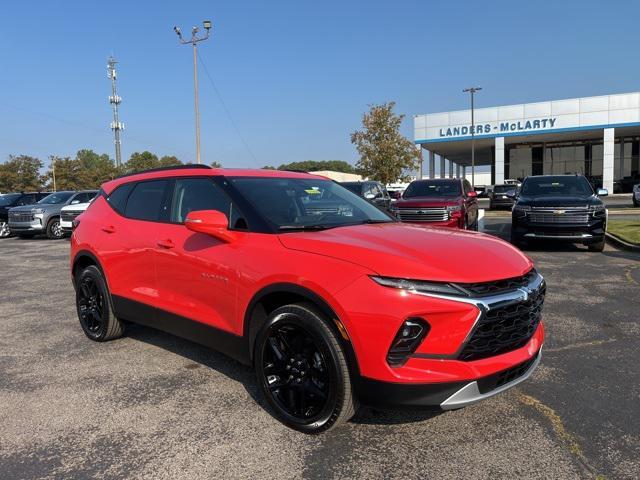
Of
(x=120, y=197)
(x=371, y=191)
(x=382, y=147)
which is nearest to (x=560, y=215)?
(x=371, y=191)

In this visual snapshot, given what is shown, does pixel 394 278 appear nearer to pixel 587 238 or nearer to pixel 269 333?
pixel 269 333

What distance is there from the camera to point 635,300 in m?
6.51

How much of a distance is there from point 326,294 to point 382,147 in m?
37.6

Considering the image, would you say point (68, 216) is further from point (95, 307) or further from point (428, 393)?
point (428, 393)

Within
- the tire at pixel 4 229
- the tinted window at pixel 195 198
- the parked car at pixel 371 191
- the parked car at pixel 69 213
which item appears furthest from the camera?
the tire at pixel 4 229

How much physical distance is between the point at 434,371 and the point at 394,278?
543 millimetres

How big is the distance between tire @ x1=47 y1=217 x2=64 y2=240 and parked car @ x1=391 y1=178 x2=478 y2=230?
41.7 ft

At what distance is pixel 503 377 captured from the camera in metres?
2.92

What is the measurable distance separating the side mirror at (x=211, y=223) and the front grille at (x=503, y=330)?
1.74 meters

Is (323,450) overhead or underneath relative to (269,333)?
underneath

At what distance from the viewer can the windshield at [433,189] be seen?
43.3 ft

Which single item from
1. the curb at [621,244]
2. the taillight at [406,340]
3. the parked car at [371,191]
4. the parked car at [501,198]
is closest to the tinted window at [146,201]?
the taillight at [406,340]

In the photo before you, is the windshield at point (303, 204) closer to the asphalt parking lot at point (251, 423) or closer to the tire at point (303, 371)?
the tire at point (303, 371)

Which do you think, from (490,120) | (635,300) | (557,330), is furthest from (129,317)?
(490,120)
